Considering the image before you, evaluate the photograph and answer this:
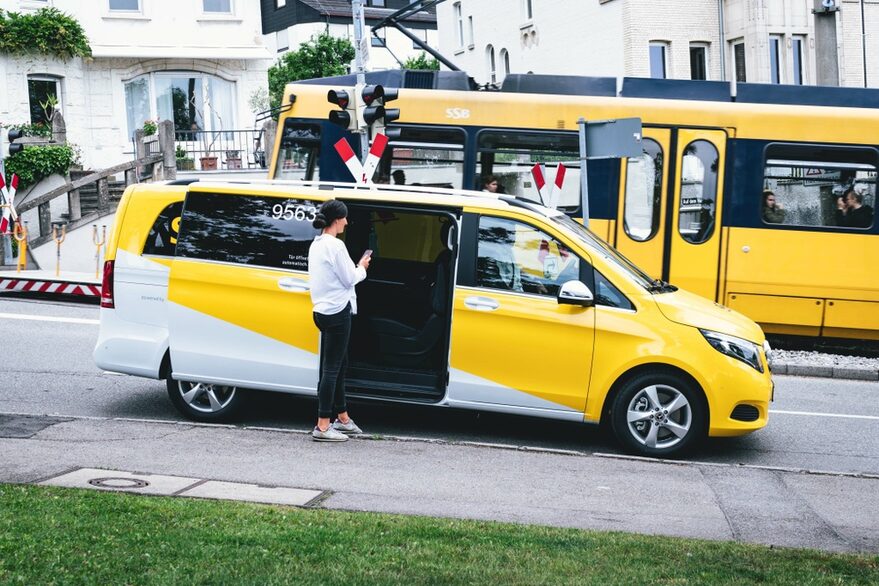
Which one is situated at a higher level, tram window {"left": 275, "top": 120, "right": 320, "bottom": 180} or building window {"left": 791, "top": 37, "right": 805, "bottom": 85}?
building window {"left": 791, "top": 37, "right": 805, "bottom": 85}

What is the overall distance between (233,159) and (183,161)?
5.51 ft

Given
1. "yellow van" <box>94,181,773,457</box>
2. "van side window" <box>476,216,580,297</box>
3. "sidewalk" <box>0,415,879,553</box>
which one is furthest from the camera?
"van side window" <box>476,216,580,297</box>

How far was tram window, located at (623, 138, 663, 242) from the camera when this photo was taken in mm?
15625

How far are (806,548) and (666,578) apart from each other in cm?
144

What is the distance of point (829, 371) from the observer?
14.4 metres

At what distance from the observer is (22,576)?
5113 mm

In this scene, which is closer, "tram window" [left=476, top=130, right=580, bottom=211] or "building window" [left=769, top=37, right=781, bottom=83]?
"tram window" [left=476, top=130, right=580, bottom=211]

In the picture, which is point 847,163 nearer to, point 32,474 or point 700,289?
point 700,289

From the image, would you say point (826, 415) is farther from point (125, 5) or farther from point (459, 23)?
point (459, 23)

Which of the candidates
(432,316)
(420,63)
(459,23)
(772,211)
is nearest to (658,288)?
(432,316)

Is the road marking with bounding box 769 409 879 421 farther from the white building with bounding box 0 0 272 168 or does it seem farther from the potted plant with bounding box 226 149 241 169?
the white building with bounding box 0 0 272 168

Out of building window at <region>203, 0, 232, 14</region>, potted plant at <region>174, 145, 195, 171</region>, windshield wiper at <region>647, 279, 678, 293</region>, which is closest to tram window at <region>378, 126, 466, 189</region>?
windshield wiper at <region>647, 279, 678, 293</region>

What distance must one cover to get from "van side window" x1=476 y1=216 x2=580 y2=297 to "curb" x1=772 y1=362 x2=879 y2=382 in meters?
6.08

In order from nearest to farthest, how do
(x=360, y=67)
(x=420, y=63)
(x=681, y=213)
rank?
(x=681, y=213), (x=360, y=67), (x=420, y=63)
